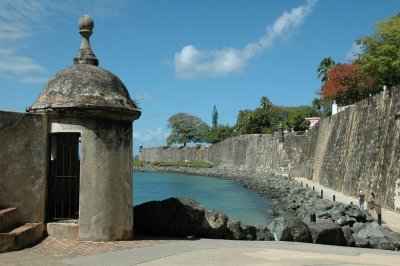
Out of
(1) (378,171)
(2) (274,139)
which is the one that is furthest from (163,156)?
(1) (378,171)

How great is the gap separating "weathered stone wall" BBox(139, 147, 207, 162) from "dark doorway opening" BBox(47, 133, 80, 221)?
290ft

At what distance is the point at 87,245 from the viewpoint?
8.00m

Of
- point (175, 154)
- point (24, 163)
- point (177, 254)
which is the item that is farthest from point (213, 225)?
point (175, 154)

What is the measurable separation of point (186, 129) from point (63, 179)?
105054 mm

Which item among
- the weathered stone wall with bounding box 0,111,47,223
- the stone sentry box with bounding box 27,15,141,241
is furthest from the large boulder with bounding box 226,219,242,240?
the weathered stone wall with bounding box 0,111,47,223

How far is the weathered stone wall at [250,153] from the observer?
194ft

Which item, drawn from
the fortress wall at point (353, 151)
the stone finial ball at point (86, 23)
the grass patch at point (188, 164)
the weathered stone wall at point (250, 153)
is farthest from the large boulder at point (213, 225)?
the grass patch at point (188, 164)

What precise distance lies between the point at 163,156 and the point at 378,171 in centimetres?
8721

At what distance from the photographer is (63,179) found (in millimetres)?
9711

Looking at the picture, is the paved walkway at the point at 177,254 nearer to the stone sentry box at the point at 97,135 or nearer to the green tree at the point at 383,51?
the stone sentry box at the point at 97,135

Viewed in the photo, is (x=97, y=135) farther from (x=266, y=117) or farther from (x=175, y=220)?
(x=266, y=117)

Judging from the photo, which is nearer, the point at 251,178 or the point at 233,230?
the point at 233,230

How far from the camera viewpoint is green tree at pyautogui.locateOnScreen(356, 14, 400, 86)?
31.9m

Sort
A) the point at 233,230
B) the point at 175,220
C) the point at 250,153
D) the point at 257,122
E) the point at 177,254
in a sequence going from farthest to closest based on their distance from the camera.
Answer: the point at 257,122 → the point at 250,153 → the point at 233,230 → the point at 175,220 → the point at 177,254
